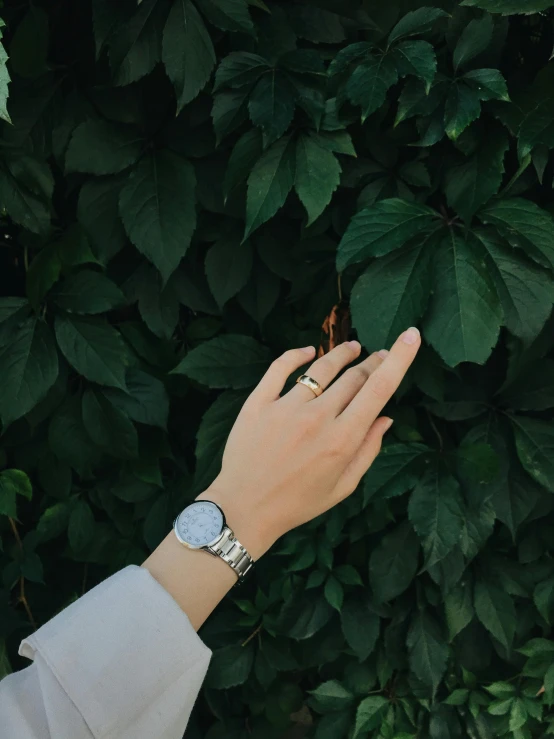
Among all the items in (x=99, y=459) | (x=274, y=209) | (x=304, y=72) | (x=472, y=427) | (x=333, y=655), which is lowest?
(x=333, y=655)

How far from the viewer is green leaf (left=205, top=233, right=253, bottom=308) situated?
1179mm

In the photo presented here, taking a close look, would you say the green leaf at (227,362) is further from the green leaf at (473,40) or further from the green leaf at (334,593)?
the green leaf at (473,40)

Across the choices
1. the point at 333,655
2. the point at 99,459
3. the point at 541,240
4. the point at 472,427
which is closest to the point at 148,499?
the point at 99,459

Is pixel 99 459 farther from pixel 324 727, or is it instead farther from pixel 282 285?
pixel 324 727

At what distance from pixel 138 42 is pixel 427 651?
1.20 m

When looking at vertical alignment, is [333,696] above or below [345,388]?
below

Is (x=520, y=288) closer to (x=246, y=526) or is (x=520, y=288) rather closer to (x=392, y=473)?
(x=392, y=473)

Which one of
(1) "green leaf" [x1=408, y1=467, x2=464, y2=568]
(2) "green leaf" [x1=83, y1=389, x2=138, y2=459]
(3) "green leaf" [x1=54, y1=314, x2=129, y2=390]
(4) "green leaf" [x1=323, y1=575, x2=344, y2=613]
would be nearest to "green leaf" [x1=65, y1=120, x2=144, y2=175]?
(3) "green leaf" [x1=54, y1=314, x2=129, y2=390]

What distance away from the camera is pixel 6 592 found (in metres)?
1.41

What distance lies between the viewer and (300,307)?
4.14 feet

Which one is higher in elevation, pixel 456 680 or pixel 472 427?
pixel 472 427

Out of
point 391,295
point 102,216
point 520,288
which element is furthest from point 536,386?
point 102,216

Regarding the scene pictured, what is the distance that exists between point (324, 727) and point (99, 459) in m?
0.74

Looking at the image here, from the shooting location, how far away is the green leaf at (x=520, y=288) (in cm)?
94
